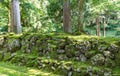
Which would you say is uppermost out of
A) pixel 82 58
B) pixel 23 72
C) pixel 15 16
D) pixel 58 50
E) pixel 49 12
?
pixel 49 12

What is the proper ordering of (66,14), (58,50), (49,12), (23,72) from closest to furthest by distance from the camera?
(23,72) → (58,50) → (66,14) → (49,12)

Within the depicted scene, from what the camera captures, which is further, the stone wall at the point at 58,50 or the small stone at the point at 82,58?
the small stone at the point at 82,58

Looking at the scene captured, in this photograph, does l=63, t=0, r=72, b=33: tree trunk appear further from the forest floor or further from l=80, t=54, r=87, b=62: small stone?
the forest floor

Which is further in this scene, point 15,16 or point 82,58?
point 15,16

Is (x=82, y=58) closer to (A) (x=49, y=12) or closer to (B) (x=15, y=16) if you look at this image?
(B) (x=15, y=16)

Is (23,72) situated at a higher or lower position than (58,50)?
lower

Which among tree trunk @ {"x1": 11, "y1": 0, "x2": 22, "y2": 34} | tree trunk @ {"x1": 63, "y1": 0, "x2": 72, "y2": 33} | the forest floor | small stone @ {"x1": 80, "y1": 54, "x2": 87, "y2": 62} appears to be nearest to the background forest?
tree trunk @ {"x1": 63, "y1": 0, "x2": 72, "y2": 33}

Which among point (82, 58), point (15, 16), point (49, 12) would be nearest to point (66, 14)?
point (15, 16)

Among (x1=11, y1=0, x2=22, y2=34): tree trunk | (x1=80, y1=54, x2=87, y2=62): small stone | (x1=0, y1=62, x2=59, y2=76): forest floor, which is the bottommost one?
(x1=0, y1=62, x2=59, y2=76): forest floor

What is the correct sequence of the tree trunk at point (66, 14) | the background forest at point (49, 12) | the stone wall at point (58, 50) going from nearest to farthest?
the stone wall at point (58, 50)
the tree trunk at point (66, 14)
the background forest at point (49, 12)

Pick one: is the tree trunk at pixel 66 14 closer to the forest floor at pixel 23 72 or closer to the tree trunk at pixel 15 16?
the tree trunk at pixel 15 16

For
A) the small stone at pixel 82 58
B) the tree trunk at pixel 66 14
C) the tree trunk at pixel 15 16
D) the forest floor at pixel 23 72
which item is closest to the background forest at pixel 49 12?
the tree trunk at pixel 66 14

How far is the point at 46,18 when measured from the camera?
25578 mm

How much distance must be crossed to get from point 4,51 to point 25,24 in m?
11.6
